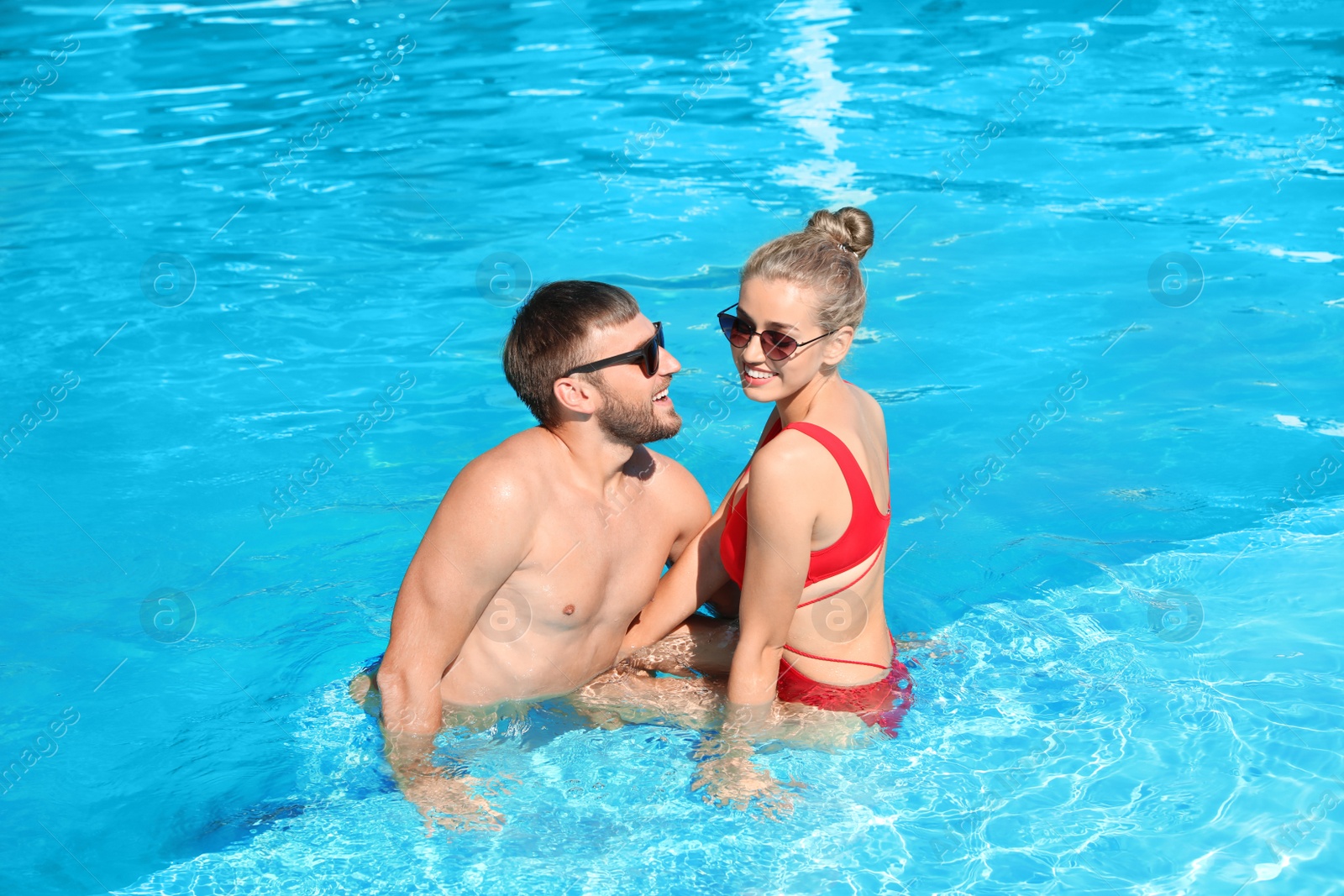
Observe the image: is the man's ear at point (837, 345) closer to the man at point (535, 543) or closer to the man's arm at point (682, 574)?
the man at point (535, 543)

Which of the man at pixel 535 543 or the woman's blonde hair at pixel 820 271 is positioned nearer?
the woman's blonde hair at pixel 820 271

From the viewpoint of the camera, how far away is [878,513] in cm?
375

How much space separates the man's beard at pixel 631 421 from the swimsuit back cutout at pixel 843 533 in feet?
1.20

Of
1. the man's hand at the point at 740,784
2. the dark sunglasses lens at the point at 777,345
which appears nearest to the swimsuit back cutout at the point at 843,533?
the dark sunglasses lens at the point at 777,345

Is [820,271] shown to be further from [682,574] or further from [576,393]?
[682,574]

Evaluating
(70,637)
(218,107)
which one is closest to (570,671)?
(70,637)

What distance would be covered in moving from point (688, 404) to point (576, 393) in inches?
136

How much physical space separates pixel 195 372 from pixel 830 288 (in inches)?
206

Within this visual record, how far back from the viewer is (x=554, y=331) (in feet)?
12.3

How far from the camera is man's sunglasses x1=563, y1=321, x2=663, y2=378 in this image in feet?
12.3

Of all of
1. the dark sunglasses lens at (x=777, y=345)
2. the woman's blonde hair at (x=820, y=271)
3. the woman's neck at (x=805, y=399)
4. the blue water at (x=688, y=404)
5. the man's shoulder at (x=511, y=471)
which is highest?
the woman's blonde hair at (x=820, y=271)

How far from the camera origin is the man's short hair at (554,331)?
3.75 meters

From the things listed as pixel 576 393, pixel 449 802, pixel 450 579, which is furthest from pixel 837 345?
pixel 449 802

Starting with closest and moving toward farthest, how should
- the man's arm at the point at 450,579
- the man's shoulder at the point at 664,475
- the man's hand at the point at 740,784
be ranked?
the man's arm at the point at 450,579 < the man's hand at the point at 740,784 < the man's shoulder at the point at 664,475
